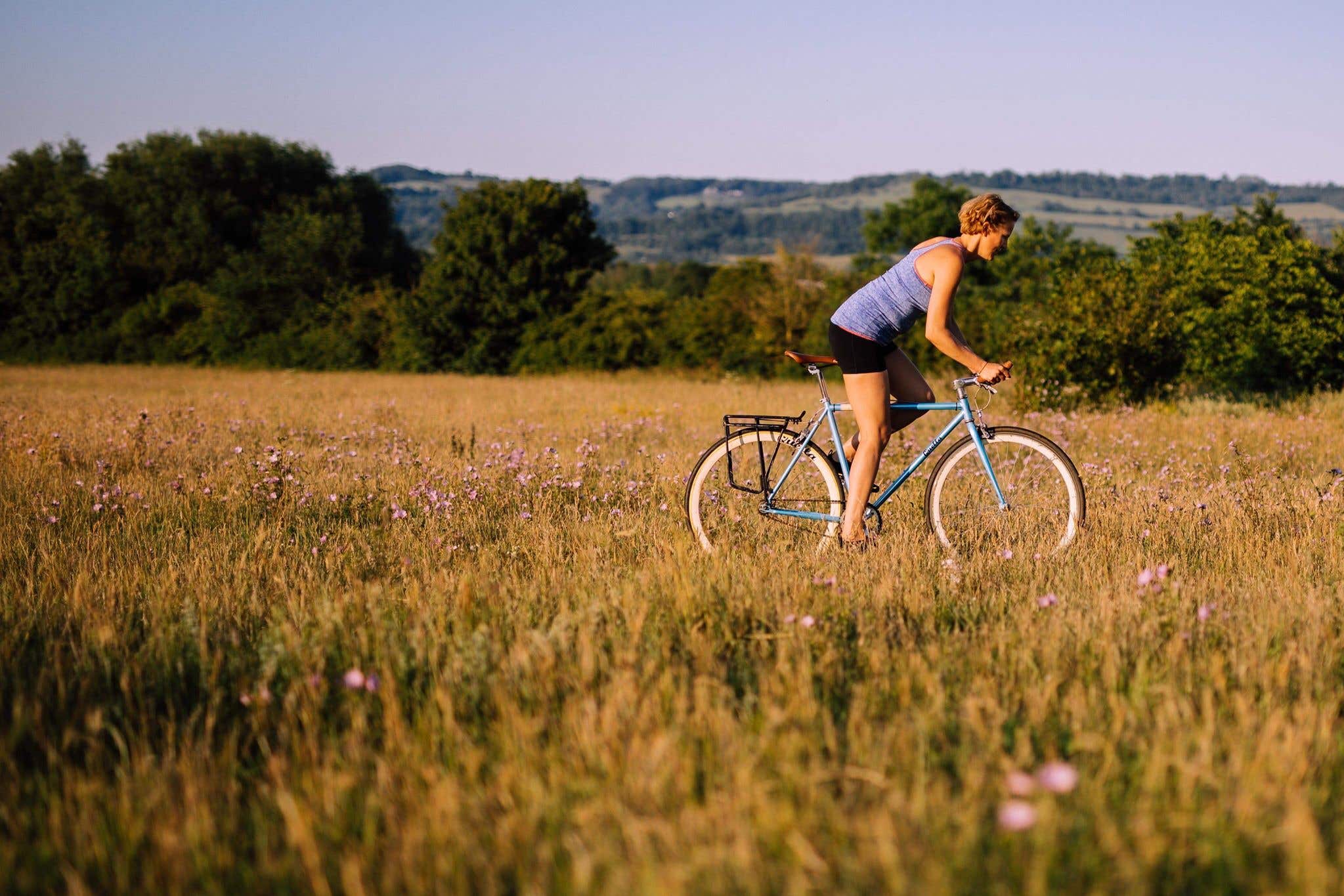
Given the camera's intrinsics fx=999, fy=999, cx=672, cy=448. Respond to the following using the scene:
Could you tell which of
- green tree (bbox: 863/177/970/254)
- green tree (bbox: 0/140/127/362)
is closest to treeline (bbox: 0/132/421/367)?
green tree (bbox: 0/140/127/362)

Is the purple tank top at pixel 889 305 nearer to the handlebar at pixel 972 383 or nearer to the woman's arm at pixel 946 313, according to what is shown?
the woman's arm at pixel 946 313

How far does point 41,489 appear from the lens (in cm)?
717

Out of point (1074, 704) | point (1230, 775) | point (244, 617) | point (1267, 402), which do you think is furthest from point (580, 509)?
point (1267, 402)

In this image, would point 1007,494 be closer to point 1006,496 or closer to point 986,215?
point 1006,496

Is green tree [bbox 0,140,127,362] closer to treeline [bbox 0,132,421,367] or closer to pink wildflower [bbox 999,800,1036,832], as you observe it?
treeline [bbox 0,132,421,367]

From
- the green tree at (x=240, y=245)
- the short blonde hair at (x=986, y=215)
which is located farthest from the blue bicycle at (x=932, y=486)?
the green tree at (x=240, y=245)

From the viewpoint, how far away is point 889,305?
5.29 metres

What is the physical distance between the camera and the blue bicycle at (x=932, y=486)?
18.5ft

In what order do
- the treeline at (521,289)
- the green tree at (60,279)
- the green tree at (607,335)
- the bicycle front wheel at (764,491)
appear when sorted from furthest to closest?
the green tree at (60,279) < the green tree at (607,335) < the treeline at (521,289) < the bicycle front wheel at (764,491)

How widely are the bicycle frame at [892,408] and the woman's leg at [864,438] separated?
0.30 feet

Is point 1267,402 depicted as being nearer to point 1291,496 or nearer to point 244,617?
point 1291,496

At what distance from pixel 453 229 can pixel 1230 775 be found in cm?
3536

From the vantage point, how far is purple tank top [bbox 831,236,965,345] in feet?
17.1

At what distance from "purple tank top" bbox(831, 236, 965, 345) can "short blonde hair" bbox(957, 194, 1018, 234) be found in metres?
0.14
